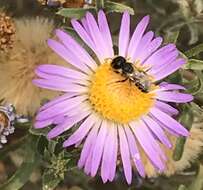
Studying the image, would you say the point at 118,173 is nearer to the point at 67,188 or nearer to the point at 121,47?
the point at 67,188

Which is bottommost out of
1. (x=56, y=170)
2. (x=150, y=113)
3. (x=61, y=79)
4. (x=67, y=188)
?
(x=67, y=188)

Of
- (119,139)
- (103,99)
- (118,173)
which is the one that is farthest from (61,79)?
(118,173)

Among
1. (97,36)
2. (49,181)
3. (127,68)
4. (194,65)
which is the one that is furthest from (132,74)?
(49,181)

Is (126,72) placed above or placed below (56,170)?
above

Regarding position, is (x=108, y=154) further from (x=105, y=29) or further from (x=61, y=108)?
(x=105, y=29)

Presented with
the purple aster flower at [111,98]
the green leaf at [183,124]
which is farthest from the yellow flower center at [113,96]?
the green leaf at [183,124]

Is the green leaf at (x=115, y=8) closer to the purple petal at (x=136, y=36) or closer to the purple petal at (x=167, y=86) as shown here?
the purple petal at (x=136, y=36)
